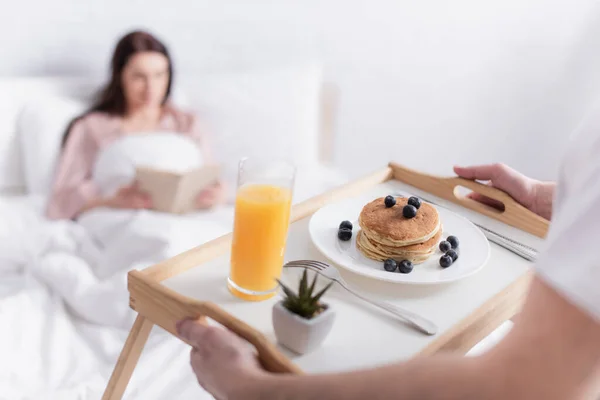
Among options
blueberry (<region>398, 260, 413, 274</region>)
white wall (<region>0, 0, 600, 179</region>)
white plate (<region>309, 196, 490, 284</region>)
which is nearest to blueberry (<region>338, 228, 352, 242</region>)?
white plate (<region>309, 196, 490, 284</region>)

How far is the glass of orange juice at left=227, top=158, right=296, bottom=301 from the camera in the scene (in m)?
0.92

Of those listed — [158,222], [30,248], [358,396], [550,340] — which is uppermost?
[550,340]

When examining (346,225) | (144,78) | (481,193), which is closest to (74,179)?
(144,78)

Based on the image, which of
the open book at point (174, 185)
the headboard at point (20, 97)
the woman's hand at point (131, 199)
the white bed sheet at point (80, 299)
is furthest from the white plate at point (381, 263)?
the headboard at point (20, 97)

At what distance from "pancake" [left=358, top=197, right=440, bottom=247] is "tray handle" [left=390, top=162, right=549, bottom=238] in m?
0.23

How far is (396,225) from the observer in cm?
100

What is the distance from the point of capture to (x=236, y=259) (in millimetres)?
928

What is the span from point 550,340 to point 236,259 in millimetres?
480

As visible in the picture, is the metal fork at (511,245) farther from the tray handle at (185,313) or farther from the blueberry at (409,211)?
the tray handle at (185,313)

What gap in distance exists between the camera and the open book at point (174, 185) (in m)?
1.67

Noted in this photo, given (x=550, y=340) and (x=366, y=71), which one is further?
(x=366, y=71)

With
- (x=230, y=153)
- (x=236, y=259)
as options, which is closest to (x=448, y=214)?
(x=236, y=259)

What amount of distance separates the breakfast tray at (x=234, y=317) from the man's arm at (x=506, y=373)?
2.8 inches

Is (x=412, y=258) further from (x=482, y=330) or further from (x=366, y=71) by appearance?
(x=366, y=71)
